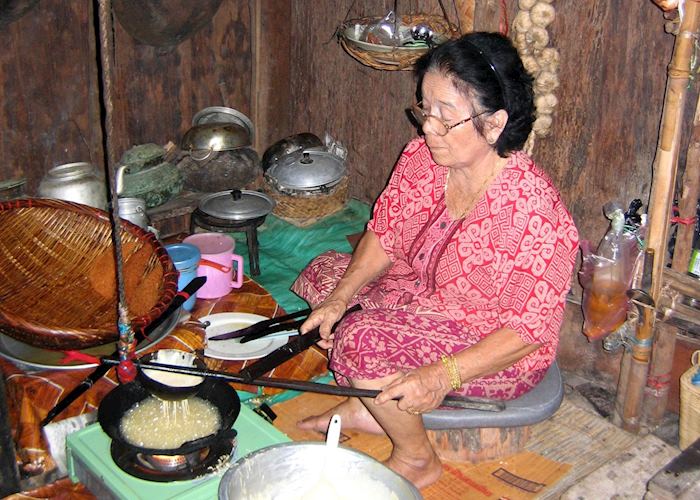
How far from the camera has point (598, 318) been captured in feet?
8.91

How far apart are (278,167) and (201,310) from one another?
1155 millimetres

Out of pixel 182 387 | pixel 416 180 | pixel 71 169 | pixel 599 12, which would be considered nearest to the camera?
pixel 182 387

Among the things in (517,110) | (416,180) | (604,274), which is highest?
(517,110)

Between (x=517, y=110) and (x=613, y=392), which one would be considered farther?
(x=613, y=392)

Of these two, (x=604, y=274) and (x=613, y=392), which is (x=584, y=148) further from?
(x=613, y=392)

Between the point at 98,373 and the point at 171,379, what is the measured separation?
0.62ft

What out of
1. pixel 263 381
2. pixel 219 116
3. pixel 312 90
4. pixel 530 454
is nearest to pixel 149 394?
pixel 263 381

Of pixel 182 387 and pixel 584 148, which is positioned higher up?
pixel 584 148

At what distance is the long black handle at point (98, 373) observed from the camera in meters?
1.75

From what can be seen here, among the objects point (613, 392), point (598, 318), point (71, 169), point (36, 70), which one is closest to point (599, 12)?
point (598, 318)

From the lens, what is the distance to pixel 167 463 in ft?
5.55

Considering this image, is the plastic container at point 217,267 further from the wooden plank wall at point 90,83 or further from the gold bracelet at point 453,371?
the gold bracelet at point 453,371

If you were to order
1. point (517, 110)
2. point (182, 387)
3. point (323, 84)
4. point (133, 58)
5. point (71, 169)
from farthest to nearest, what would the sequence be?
point (323, 84)
point (133, 58)
point (71, 169)
point (517, 110)
point (182, 387)

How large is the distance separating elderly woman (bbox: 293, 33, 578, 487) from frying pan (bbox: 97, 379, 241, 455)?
422 millimetres
